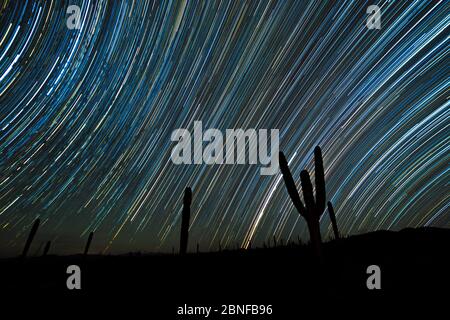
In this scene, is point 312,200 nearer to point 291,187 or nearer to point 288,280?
point 291,187

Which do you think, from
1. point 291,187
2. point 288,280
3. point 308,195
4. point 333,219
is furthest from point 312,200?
point 333,219

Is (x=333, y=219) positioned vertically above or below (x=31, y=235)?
above

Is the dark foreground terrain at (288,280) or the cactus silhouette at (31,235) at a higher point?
the cactus silhouette at (31,235)

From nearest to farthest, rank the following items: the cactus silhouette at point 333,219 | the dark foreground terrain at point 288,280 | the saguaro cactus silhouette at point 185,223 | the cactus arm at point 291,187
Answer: the dark foreground terrain at point 288,280
the cactus arm at point 291,187
the saguaro cactus silhouette at point 185,223
the cactus silhouette at point 333,219

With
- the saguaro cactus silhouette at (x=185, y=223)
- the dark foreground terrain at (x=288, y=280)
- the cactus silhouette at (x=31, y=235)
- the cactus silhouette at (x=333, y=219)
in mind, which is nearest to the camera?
the dark foreground terrain at (x=288, y=280)

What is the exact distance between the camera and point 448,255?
25.4 ft

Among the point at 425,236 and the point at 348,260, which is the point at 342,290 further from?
the point at 425,236

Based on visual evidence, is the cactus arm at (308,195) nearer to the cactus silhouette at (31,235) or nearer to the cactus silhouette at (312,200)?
the cactus silhouette at (312,200)

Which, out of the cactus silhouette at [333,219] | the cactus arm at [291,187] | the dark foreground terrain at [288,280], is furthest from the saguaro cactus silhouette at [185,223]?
the cactus silhouette at [333,219]

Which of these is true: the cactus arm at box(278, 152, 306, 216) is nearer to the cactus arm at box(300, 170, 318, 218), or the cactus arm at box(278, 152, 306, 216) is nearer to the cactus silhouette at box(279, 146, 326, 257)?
the cactus silhouette at box(279, 146, 326, 257)

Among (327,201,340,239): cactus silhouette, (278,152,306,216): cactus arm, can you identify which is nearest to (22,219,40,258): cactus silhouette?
(278,152,306,216): cactus arm

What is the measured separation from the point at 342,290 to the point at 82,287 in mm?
8268

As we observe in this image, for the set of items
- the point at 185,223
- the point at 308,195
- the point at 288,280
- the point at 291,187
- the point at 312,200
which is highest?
the point at 291,187
